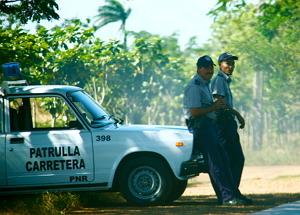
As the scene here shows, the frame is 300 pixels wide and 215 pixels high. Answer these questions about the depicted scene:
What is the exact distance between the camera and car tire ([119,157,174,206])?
40.3 ft

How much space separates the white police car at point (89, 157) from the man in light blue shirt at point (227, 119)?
1.54 ft

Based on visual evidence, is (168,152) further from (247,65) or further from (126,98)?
(247,65)

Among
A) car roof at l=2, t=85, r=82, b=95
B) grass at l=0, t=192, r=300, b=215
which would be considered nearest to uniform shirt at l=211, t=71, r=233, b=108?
grass at l=0, t=192, r=300, b=215

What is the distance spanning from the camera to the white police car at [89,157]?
478 inches

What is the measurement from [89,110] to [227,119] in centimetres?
195

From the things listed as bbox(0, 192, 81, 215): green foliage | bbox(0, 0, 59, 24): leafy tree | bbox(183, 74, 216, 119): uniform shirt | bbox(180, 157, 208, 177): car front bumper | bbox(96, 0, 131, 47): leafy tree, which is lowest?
bbox(0, 192, 81, 215): green foliage

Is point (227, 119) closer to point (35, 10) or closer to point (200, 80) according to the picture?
point (200, 80)

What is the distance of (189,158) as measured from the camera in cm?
1227

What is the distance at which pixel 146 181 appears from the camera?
12.4 m

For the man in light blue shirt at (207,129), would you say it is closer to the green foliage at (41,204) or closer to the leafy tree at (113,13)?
the green foliage at (41,204)

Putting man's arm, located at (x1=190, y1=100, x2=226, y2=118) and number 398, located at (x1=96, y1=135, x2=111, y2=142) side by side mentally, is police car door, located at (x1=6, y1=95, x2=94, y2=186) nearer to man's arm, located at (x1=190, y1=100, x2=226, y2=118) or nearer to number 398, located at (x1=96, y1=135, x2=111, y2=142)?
number 398, located at (x1=96, y1=135, x2=111, y2=142)

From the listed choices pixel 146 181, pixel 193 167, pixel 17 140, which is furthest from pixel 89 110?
pixel 193 167

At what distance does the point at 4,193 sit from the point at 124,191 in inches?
63.1

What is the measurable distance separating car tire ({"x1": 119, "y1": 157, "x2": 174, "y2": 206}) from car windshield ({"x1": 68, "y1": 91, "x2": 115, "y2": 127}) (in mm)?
724
